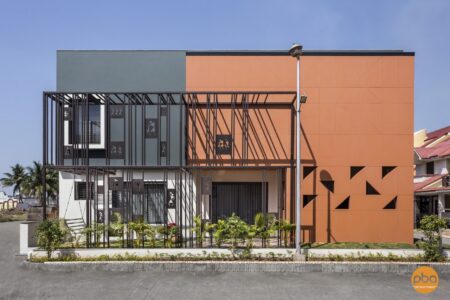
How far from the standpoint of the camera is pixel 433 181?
2898 cm

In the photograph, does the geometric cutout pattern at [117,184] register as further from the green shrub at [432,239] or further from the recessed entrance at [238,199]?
the green shrub at [432,239]

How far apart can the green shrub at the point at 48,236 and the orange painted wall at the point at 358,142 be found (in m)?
9.00

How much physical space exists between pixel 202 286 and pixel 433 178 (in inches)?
1050

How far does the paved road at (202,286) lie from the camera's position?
8.95 m

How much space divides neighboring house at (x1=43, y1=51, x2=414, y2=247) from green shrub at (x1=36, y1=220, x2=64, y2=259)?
1.67 m

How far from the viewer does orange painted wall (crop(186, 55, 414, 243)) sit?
14.6 m

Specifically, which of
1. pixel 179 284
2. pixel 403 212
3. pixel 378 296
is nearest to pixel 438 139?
pixel 403 212

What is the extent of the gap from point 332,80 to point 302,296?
917 cm

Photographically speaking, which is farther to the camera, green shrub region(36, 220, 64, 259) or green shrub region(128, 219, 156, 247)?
green shrub region(128, 219, 156, 247)

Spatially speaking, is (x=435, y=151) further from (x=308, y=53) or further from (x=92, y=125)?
(x=92, y=125)

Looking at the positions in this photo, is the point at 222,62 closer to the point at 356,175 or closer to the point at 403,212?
the point at 356,175

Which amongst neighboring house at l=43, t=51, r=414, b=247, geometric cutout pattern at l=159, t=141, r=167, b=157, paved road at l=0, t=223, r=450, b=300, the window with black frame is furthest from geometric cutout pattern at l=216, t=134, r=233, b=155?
paved road at l=0, t=223, r=450, b=300

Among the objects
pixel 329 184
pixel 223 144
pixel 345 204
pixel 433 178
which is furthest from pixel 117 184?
pixel 433 178

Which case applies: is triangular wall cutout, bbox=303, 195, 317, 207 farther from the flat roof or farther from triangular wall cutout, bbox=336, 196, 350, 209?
the flat roof
